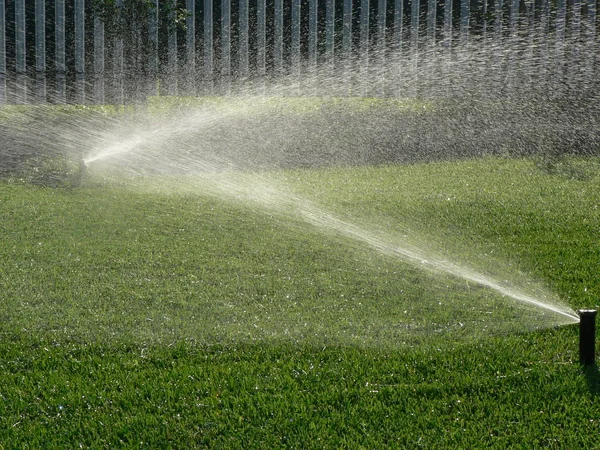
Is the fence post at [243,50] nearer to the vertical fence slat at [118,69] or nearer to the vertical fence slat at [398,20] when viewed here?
the vertical fence slat at [118,69]

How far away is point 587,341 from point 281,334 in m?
1.41

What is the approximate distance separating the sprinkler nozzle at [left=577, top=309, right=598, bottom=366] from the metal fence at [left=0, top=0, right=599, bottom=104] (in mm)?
8860

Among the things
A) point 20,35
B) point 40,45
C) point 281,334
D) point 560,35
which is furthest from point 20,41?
point 281,334

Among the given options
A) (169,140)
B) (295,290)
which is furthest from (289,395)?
(169,140)

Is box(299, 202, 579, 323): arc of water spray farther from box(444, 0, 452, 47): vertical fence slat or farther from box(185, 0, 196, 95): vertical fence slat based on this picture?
box(444, 0, 452, 47): vertical fence slat

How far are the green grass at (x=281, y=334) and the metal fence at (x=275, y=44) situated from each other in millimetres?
5573

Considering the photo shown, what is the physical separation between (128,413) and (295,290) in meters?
1.76

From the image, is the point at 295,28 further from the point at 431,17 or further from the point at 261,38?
the point at 431,17

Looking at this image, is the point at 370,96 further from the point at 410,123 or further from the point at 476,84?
the point at 476,84

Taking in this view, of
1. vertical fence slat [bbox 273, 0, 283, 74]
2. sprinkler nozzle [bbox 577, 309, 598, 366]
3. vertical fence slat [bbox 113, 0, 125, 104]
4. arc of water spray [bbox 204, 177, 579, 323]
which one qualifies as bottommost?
arc of water spray [bbox 204, 177, 579, 323]

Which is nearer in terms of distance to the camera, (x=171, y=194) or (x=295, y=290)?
(x=295, y=290)

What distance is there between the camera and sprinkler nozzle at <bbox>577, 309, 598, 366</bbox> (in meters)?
3.58

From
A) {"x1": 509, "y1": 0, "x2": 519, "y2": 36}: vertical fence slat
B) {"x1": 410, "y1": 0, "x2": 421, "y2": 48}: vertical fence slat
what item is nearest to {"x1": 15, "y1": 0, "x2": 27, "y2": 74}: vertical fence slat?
{"x1": 410, "y1": 0, "x2": 421, "y2": 48}: vertical fence slat

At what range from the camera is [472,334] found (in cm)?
413
